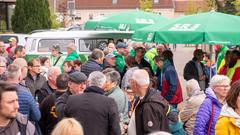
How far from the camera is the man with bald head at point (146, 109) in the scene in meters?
6.18

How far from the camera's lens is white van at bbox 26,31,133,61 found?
1730 centimetres

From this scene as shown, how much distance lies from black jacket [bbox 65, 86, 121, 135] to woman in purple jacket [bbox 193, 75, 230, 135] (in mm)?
983

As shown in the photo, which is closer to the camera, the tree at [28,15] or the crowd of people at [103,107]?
the crowd of people at [103,107]

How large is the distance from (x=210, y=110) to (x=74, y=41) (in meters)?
11.5

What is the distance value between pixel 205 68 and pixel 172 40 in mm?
Result: 2264

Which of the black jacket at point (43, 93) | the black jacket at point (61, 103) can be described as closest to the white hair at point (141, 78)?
the black jacket at point (61, 103)

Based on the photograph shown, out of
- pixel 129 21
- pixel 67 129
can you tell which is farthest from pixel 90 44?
pixel 67 129

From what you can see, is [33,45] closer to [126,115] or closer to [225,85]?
[126,115]

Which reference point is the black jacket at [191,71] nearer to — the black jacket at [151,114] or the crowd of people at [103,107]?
the crowd of people at [103,107]

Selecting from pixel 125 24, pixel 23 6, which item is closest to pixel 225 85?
pixel 125 24

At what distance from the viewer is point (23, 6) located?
3797cm

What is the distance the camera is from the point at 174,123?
21.8ft

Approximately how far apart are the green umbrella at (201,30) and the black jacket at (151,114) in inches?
135

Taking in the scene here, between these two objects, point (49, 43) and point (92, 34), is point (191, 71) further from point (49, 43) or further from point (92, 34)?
point (49, 43)
